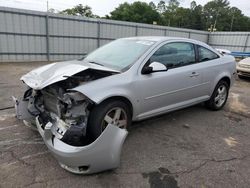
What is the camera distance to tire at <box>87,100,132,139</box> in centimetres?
279

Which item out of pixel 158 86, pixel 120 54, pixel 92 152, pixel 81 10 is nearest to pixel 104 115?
pixel 92 152

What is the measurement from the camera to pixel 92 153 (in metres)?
2.38

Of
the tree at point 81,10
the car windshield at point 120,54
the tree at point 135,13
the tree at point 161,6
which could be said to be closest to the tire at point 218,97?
the car windshield at point 120,54

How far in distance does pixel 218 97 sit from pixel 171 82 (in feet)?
6.03

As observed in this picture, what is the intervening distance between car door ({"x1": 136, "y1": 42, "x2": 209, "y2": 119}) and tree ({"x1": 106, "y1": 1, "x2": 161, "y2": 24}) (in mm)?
48437

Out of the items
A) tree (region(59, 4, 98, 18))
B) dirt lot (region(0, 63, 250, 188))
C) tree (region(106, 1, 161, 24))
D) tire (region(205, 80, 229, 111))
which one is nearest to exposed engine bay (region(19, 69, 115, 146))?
dirt lot (region(0, 63, 250, 188))

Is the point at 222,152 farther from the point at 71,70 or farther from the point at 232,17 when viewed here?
the point at 232,17

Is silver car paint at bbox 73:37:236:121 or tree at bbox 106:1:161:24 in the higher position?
tree at bbox 106:1:161:24

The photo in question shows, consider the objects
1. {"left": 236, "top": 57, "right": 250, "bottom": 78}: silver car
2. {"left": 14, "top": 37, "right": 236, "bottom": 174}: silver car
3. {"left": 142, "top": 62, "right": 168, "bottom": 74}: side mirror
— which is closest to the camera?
{"left": 14, "top": 37, "right": 236, "bottom": 174}: silver car

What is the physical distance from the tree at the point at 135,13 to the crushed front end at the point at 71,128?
49.6 metres

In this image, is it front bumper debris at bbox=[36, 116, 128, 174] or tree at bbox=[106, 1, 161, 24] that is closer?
front bumper debris at bbox=[36, 116, 128, 174]

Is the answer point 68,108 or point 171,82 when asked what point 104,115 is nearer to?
point 68,108

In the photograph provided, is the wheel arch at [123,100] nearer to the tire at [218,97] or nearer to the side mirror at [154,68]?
the side mirror at [154,68]

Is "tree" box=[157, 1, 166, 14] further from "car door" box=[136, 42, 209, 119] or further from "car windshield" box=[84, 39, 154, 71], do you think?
"car windshield" box=[84, 39, 154, 71]
